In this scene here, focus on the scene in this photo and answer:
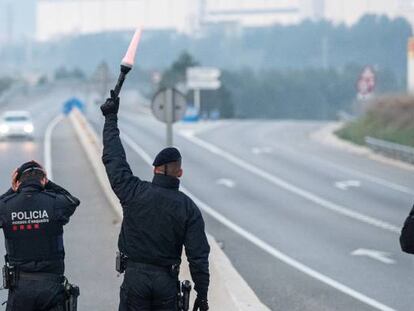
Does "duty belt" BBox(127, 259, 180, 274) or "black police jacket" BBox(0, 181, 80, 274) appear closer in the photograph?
"duty belt" BBox(127, 259, 180, 274)

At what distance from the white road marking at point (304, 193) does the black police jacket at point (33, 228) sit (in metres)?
17.4

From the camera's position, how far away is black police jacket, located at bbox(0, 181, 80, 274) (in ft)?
29.4

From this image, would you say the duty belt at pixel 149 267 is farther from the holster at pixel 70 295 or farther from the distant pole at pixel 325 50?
the distant pole at pixel 325 50

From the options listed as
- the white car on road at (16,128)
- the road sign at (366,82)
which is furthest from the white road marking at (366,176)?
the white car on road at (16,128)

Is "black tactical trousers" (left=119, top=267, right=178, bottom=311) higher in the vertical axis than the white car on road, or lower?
higher

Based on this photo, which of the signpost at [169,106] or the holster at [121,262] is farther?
the signpost at [169,106]

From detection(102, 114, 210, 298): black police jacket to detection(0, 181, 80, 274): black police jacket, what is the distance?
87 cm

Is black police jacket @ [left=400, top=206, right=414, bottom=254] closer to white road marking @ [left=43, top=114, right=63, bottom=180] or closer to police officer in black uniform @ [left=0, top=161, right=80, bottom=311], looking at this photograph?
police officer in black uniform @ [left=0, top=161, right=80, bottom=311]

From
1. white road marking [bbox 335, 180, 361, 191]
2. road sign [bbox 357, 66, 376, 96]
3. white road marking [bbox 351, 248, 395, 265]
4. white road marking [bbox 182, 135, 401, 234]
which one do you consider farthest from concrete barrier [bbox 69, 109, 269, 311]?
road sign [bbox 357, 66, 376, 96]

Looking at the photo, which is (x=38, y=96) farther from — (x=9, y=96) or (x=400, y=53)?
(x=400, y=53)

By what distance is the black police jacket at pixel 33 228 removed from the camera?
8953mm

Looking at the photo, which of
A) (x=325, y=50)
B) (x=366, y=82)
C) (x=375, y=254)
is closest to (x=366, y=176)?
(x=366, y=82)

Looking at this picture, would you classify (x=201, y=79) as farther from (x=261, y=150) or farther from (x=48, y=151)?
(x=48, y=151)

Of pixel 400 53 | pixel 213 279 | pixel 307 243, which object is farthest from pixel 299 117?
pixel 213 279
